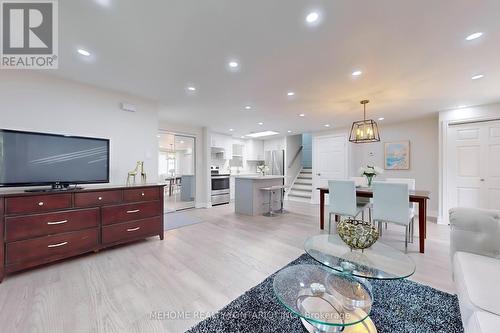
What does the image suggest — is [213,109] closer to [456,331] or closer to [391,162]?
[456,331]

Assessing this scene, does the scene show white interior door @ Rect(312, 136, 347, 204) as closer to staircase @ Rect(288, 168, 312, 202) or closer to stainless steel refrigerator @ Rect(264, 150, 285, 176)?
staircase @ Rect(288, 168, 312, 202)

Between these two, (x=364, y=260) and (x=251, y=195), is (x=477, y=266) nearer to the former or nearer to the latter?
(x=364, y=260)

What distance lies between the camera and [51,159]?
252 cm

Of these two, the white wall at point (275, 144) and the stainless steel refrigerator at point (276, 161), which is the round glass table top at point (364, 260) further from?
the white wall at point (275, 144)

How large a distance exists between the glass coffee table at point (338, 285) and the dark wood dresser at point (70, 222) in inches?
95.2

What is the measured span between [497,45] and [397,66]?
2.70 feet

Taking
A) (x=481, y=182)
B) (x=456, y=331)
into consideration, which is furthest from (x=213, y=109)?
(x=481, y=182)

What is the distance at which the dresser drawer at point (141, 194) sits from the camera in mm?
2912

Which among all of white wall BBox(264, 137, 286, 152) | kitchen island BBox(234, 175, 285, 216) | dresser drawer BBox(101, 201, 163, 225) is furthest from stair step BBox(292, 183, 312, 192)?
dresser drawer BBox(101, 201, 163, 225)

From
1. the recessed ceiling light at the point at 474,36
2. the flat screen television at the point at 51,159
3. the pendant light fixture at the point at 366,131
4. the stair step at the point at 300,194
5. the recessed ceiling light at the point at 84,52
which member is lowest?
the stair step at the point at 300,194

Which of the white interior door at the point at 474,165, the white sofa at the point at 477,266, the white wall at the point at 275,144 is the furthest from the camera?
the white wall at the point at 275,144

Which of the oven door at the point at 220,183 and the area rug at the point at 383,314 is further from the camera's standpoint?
the oven door at the point at 220,183

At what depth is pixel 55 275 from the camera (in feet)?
7.06

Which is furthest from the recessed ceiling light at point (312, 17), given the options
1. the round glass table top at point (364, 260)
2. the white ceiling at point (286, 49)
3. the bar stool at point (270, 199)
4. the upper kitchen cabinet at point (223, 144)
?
the upper kitchen cabinet at point (223, 144)
